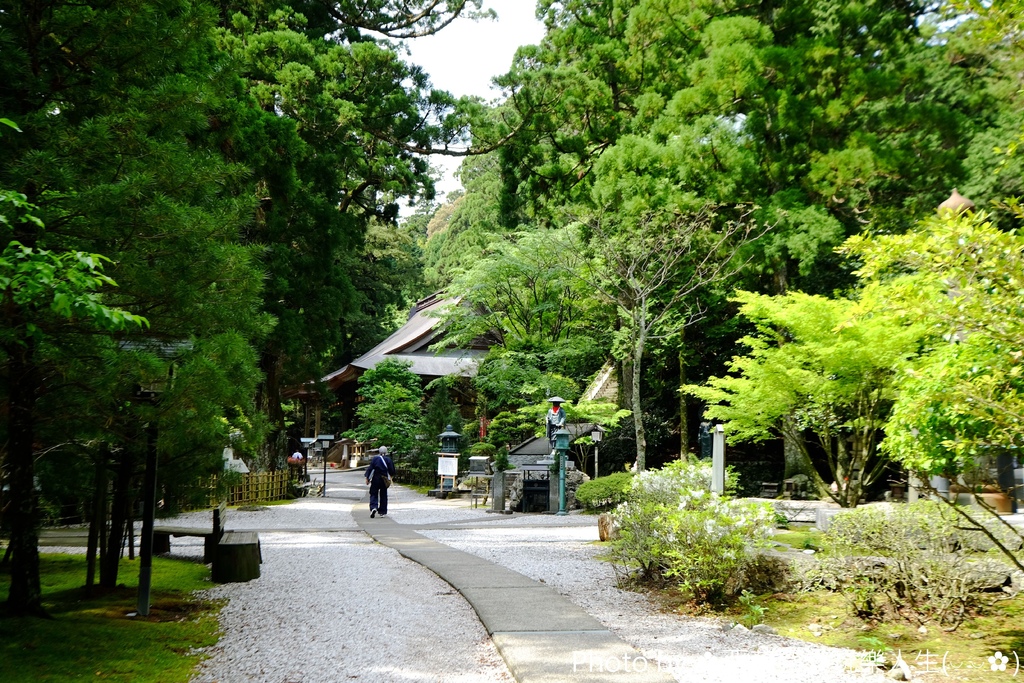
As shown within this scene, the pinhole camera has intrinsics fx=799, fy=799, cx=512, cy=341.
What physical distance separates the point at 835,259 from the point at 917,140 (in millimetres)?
3886

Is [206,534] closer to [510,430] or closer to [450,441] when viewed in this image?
[510,430]

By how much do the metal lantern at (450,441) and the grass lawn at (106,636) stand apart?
584 inches

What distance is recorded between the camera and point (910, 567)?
644cm

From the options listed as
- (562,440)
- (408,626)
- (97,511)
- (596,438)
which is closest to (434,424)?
(596,438)

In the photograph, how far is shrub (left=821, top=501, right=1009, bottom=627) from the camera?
6.30m

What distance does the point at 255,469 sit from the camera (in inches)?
802

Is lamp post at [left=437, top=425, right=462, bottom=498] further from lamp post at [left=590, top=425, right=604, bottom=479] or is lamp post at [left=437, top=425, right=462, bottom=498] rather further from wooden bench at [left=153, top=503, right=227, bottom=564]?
wooden bench at [left=153, top=503, right=227, bottom=564]

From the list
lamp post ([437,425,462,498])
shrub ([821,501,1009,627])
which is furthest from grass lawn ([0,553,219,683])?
lamp post ([437,425,462,498])

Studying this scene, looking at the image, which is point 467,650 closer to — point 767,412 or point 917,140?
point 767,412

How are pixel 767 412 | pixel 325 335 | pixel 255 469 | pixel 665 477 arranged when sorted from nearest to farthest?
pixel 665 477 < pixel 767 412 < pixel 325 335 < pixel 255 469

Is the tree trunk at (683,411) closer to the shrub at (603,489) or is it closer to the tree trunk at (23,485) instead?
the shrub at (603,489)

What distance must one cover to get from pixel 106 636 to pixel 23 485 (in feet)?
4.20

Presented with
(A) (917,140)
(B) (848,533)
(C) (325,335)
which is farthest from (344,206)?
(B) (848,533)

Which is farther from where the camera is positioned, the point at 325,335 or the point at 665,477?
the point at 325,335
